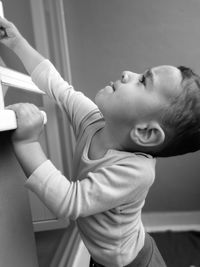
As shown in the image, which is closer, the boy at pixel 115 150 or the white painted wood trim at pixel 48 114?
the boy at pixel 115 150

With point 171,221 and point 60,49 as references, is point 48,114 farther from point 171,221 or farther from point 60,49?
point 171,221

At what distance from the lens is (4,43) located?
71 cm

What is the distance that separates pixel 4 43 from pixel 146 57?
3.54 feet

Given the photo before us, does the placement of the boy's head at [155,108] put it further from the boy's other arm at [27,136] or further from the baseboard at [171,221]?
the baseboard at [171,221]

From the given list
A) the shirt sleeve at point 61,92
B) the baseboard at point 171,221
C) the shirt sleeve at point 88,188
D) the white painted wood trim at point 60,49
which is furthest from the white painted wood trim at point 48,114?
the shirt sleeve at point 88,188

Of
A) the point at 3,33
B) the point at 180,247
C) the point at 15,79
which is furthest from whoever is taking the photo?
the point at 180,247

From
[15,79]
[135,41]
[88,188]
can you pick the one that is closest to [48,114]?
[15,79]

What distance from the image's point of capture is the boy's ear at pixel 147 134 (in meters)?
0.61

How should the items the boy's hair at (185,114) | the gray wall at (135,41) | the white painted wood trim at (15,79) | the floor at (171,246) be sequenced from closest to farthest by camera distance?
the boy's hair at (185,114) → the white painted wood trim at (15,79) → the floor at (171,246) → the gray wall at (135,41)

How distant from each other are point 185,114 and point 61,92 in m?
0.32

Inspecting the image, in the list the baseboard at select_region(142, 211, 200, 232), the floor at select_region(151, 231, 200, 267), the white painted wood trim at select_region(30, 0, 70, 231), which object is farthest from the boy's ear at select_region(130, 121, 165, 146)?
the baseboard at select_region(142, 211, 200, 232)

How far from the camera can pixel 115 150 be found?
628 millimetres

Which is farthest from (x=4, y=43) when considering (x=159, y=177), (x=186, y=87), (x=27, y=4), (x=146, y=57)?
(x=159, y=177)

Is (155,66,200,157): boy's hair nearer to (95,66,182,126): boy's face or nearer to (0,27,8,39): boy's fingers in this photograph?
(95,66,182,126): boy's face
